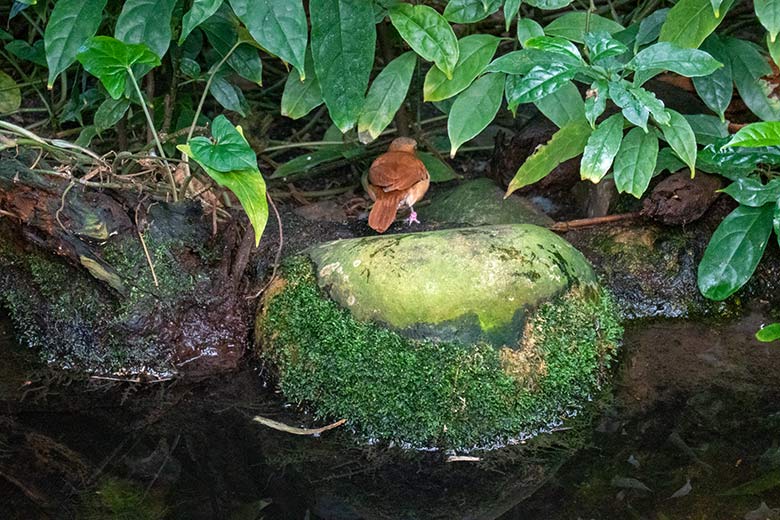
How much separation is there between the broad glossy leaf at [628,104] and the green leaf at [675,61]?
0.26 ft

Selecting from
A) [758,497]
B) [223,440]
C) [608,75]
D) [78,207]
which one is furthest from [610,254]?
[78,207]

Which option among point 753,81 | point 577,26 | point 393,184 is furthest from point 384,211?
point 753,81

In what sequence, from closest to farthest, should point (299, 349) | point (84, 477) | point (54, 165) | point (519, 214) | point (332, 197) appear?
point (84, 477) → point (299, 349) → point (54, 165) → point (519, 214) → point (332, 197)

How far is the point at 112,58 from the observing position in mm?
2576

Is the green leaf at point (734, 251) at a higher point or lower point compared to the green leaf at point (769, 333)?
lower

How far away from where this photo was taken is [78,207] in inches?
109

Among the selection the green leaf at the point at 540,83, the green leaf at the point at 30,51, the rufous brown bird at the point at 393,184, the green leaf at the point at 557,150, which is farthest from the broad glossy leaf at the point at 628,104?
the green leaf at the point at 30,51

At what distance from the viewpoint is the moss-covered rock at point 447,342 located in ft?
8.33

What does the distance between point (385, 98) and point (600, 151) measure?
2.61ft

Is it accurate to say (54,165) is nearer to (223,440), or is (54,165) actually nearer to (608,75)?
(223,440)

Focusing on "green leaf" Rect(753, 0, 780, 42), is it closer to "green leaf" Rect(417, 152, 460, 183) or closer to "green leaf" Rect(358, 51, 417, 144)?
"green leaf" Rect(358, 51, 417, 144)

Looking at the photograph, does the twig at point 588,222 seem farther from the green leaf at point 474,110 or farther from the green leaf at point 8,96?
the green leaf at point 8,96

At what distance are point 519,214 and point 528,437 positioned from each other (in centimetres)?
107

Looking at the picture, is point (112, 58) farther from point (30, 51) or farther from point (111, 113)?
point (30, 51)
